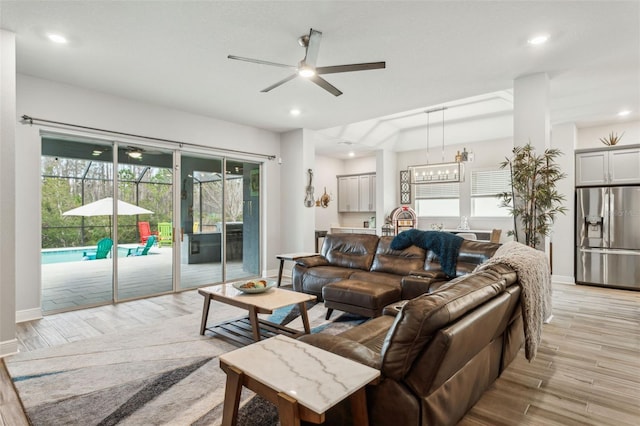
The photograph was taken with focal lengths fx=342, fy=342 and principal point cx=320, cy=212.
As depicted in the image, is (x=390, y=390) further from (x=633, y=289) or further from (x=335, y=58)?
(x=633, y=289)

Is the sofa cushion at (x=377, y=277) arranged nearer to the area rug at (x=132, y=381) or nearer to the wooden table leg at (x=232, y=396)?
the area rug at (x=132, y=381)

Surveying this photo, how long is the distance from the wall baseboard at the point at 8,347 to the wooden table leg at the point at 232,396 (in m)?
2.70

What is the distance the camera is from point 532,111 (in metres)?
4.08

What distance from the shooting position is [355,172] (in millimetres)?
10156

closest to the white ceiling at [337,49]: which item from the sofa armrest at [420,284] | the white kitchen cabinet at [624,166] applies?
the white kitchen cabinet at [624,166]

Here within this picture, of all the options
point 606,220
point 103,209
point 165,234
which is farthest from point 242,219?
point 606,220

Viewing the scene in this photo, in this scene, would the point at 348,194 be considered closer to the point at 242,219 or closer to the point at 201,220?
the point at 242,219

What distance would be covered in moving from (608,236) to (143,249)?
746 centimetres

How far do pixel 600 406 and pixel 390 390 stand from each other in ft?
5.56

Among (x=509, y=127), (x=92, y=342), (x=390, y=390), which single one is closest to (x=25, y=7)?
(x=92, y=342)

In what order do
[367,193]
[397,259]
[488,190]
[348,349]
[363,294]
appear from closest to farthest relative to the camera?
1. [348,349]
2. [363,294]
3. [397,259]
4. [488,190]
5. [367,193]

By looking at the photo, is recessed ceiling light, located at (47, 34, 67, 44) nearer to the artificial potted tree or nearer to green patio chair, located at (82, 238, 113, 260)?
green patio chair, located at (82, 238, 113, 260)

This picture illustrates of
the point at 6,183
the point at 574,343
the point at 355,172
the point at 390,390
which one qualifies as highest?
the point at 355,172

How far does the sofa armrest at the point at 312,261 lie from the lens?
15.9 feet
